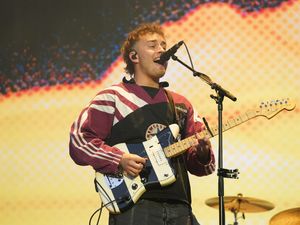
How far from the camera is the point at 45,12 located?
15.9 ft

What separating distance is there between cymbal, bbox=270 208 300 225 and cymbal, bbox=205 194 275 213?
422 millimetres

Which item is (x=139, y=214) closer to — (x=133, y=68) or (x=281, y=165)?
(x=133, y=68)

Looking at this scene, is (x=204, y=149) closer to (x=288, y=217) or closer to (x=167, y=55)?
(x=167, y=55)

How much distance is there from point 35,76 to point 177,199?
225 centimetres

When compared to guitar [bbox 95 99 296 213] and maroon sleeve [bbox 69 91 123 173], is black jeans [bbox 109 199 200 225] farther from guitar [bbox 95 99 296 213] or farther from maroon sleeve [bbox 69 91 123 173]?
maroon sleeve [bbox 69 91 123 173]

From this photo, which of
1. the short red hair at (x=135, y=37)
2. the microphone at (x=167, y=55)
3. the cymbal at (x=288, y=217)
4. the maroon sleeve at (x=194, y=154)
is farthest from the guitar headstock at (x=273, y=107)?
the short red hair at (x=135, y=37)

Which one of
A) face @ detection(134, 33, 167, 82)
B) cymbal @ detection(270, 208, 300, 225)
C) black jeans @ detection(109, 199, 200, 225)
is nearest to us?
black jeans @ detection(109, 199, 200, 225)

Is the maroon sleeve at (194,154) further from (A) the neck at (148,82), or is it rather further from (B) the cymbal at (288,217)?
(B) the cymbal at (288,217)

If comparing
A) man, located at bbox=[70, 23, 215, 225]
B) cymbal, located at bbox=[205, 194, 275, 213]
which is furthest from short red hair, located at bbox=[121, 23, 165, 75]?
cymbal, located at bbox=[205, 194, 275, 213]

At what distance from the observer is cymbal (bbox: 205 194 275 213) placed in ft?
13.0

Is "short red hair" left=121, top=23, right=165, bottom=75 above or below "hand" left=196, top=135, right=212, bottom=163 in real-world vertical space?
above

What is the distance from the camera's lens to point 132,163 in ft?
9.39

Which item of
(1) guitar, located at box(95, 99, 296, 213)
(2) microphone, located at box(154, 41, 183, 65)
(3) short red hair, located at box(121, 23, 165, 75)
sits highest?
(3) short red hair, located at box(121, 23, 165, 75)

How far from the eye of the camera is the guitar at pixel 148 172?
290cm
